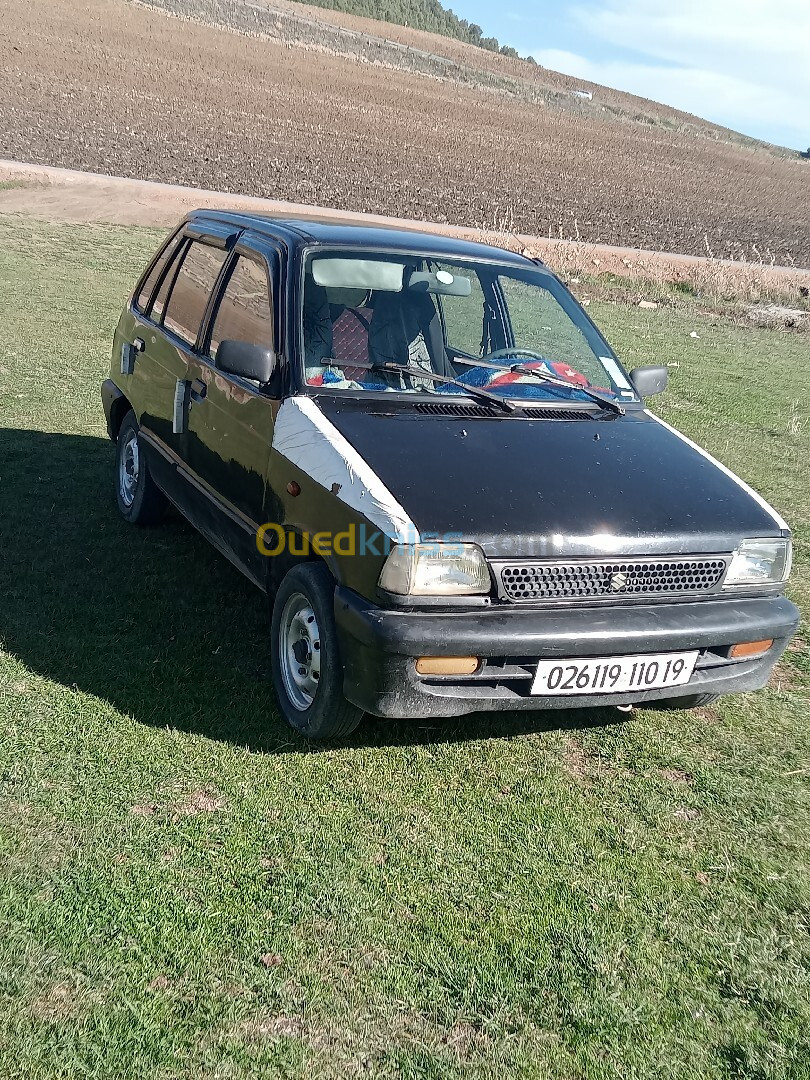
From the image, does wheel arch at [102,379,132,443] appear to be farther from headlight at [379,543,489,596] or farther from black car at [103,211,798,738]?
headlight at [379,543,489,596]

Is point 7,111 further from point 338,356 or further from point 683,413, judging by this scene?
point 338,356

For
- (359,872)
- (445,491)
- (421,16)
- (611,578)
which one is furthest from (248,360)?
(421,16)

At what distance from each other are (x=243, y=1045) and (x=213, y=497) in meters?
2.60

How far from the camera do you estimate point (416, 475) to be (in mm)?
3387

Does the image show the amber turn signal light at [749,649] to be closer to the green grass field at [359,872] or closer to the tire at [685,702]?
the tire at [685,702]

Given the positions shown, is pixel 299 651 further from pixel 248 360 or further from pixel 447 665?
pixel 248 360

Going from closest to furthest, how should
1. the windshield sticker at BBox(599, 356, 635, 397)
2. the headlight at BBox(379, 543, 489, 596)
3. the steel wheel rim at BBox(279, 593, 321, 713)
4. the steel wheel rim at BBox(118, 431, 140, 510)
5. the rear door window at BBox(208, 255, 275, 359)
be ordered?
the headlight at BBox(379, 543, 489, 596) < the steel wheel rim at BBox(279, 593, 321, 713) < the rear door window at BBox(208, 255, 275, 359) < the windshield sticker at BBox(599, 356, 635, 397) < the steel wheel rim at BBox(118, 431, 140, 510)

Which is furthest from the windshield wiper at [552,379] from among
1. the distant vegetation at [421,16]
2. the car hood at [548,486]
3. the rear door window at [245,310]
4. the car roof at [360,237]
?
the distant vegetation at [421,16]

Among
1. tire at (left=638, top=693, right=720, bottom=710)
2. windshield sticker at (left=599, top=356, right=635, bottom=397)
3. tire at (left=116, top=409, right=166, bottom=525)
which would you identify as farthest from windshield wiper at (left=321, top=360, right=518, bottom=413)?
tire at (left=116, top=409, right=166, bottom=525)

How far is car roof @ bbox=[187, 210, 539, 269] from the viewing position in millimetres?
4346

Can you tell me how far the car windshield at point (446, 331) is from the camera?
405cm

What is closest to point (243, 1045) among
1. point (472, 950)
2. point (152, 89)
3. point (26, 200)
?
point (472, 950)

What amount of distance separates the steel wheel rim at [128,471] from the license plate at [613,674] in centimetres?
326

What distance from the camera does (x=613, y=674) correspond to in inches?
133
